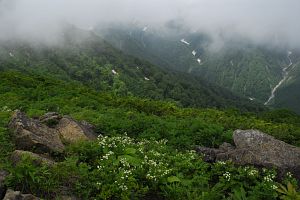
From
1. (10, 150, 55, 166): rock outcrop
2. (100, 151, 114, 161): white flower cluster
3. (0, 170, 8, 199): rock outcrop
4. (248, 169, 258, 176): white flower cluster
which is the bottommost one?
(0, 170, 8, 199): rock outcrop

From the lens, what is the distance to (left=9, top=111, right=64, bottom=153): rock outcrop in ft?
56.6

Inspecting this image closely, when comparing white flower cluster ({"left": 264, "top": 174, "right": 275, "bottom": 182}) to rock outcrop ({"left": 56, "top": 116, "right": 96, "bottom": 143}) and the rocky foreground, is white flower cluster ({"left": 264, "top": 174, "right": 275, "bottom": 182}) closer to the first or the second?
the rocky foreground

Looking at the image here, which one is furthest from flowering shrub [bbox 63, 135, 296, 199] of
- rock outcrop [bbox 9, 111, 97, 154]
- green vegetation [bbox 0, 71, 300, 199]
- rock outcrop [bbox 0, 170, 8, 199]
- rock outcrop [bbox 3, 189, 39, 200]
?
rock outcrop [bbox 0, 170, 8, 199]

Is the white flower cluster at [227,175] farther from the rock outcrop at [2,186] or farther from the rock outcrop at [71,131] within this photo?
the rock outcrop at [2,186]

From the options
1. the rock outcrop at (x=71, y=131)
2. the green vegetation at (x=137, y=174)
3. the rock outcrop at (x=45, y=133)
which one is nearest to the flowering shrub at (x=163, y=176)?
the green vegetation at (x=137, y=174)

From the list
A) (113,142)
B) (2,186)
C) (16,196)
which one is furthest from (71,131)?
(16,196)

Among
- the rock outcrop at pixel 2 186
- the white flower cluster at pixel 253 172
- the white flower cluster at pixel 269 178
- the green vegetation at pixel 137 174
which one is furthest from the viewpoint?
the white flower cluster at pixel 253 172

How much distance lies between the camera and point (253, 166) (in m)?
18.2

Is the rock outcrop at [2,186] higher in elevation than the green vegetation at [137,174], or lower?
lower

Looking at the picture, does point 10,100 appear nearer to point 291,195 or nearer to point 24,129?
point 24,129

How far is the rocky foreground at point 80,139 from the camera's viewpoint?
17.3m

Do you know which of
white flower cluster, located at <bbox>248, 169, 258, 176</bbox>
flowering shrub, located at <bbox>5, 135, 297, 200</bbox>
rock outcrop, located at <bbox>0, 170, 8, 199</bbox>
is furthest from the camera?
white flower cluster, located at <bbox>248, 169, 258, 176</bbox>

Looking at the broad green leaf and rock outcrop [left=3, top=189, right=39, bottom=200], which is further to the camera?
the broad green leaf

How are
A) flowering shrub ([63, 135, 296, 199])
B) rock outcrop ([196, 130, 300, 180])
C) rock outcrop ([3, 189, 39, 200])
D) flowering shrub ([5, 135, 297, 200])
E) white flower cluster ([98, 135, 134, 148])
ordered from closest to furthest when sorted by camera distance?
rock outcrop ([3, 189, 39, 200]), flowering shrub ([5, 135, 297, 200]), flowering shrub ([63, 135, 296, 199]), white flower cluster ([98, 135, 134, 148]), rock outcrop ([196, 130, 300, 180])
